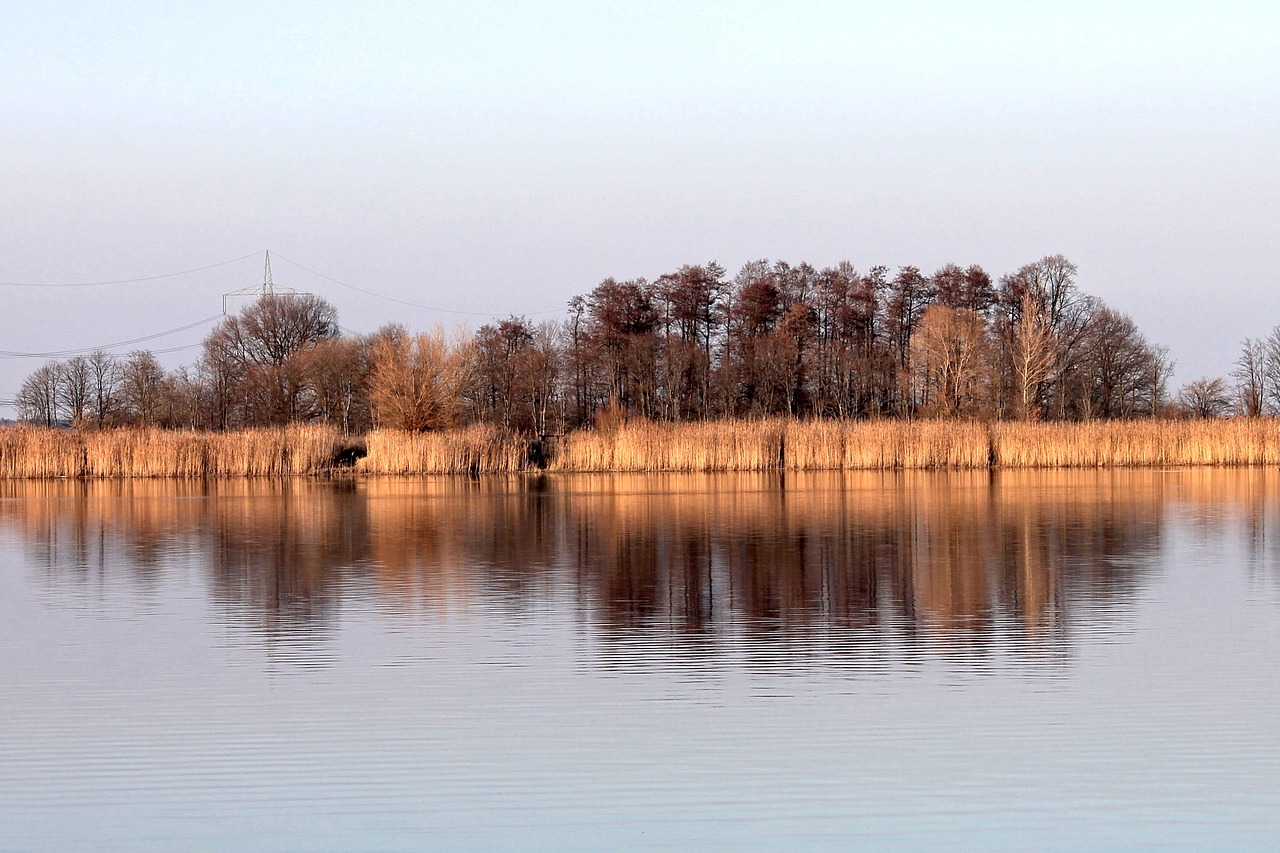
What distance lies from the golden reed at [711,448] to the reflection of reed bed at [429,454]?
0.08 ft

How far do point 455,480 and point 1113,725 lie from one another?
2667 cm

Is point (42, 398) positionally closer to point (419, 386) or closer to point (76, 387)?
point (76, 387)

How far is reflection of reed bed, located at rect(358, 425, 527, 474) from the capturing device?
34.0 metres

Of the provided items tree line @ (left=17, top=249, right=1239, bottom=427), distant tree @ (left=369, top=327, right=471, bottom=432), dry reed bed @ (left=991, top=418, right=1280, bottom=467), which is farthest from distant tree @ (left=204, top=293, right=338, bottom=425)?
dry reed bed @ (left=991, top=418, right=1280, bottom=467)

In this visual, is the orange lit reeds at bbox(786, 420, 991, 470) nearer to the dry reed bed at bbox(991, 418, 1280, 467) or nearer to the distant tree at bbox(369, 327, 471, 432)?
the dry reed bed at bbox(991, 418, 1280, 467)

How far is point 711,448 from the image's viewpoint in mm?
33500

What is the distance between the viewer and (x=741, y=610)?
33.9 feet

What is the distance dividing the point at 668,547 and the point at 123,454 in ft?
71.5

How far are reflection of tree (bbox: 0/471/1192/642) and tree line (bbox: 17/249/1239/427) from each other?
69.3 ft

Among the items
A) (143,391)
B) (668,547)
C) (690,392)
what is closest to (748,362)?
(690,392)

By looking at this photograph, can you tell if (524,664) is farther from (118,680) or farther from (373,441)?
(373,441)

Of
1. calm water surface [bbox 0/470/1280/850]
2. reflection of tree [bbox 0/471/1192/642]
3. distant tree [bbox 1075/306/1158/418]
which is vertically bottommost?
calm water surface [bbox 0/470/1280/850]

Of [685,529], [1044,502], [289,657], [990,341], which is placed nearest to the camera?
[289,657]

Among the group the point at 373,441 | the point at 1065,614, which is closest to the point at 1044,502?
the point at 1065,614
